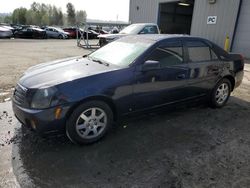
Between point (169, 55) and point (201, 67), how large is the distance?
0.78 metres

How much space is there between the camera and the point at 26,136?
3.51 meters

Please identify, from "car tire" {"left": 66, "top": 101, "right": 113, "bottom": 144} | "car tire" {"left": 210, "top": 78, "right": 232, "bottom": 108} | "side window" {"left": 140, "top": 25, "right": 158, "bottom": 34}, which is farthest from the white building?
"car tire" {"left": 66, "top": 101, "right": 113, "bottom": 144}

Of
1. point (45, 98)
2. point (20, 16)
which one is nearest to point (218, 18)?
point (45, 98)

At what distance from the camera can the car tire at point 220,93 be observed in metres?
4.75

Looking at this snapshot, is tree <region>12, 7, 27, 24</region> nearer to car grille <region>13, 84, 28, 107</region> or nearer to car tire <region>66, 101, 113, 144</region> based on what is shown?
car grille <region>13, 84, 28, 107</region>

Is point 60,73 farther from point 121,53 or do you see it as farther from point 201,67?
point 201,67

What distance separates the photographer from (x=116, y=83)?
3.31 metres

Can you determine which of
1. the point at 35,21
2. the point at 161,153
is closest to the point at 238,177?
the point at 161,153

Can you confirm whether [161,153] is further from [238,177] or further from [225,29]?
[225,29]

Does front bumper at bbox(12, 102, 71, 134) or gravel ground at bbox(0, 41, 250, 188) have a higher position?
front bumper at bbox(12, 102, 71, 134)

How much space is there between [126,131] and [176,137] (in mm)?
805

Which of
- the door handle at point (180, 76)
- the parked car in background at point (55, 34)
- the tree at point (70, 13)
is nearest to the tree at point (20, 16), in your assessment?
the tree at point (70, 13)

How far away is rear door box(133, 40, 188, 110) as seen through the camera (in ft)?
11.8

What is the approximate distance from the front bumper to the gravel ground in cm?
36
